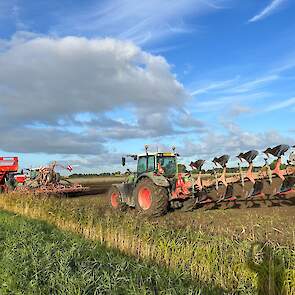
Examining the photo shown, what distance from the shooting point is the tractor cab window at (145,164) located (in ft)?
51.3

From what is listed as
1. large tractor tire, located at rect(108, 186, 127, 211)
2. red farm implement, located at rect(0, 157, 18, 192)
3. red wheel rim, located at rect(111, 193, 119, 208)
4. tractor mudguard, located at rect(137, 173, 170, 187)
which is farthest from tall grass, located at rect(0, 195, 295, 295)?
red farm implement, located at rect(0, 157, 18, 192)

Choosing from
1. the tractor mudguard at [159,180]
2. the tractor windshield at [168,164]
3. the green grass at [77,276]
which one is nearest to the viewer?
the green grass at [77,276]

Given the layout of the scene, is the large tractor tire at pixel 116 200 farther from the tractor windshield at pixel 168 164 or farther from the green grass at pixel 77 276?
the green grass at pixel 77 276

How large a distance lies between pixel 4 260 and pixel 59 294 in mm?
2020

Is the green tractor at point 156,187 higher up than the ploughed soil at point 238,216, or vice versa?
the green tractor at point 156,187

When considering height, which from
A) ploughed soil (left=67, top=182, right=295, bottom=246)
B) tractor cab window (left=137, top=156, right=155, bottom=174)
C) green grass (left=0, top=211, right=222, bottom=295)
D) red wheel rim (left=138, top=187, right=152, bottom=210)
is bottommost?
green grass (left=0, top=211, right=222, bottom=295)

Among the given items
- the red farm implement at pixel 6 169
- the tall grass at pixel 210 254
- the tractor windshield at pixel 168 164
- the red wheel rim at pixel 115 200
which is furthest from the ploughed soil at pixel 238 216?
the red farm implement at pixel 6 169

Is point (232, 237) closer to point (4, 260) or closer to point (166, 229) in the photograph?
point (166, 229)

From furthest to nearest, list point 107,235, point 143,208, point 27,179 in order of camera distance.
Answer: point 27,179 < point 143,208 < point 107,235

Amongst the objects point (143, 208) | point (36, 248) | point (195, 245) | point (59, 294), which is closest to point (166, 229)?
point (195, 245)

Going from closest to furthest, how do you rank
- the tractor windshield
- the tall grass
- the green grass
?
the green grass, the tall grass, the tractor windshield

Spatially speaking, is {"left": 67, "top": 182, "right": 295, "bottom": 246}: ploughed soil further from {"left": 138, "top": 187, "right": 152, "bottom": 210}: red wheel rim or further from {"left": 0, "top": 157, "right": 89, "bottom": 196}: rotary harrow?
{"left": 0, "top": 157, "right": 89, "bottom": 196}: rotary harrow

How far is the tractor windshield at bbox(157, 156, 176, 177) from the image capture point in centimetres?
1565

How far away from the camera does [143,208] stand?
587 inches
